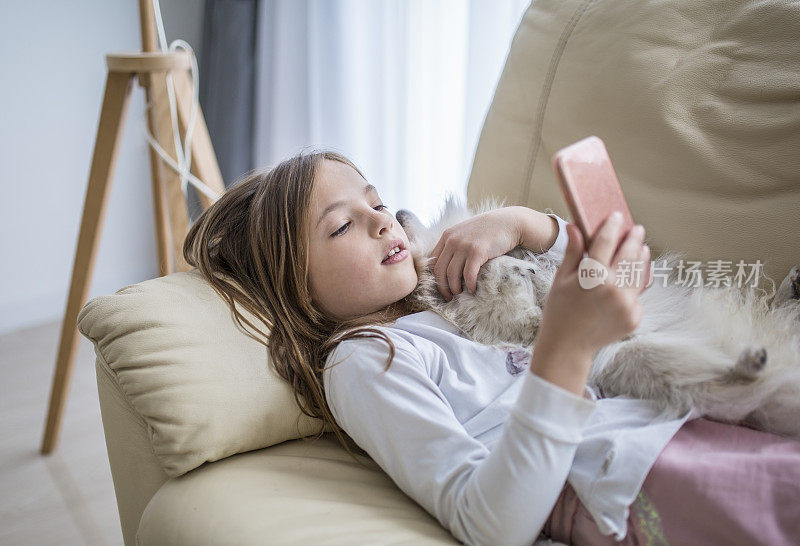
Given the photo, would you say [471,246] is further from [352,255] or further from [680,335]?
[680,335]

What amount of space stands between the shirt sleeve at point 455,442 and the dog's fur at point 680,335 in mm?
148

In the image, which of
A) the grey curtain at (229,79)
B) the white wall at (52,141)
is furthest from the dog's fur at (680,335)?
the white wall at (52,141)

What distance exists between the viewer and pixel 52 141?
2.32m

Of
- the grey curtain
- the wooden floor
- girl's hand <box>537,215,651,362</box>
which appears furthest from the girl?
the grey curtain

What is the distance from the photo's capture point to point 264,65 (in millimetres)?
2447

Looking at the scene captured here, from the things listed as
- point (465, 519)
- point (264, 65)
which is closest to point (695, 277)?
point (465, 519)

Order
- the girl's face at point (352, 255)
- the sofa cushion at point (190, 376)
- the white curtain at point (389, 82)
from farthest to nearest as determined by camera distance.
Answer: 1. the white curtain at point (389, 82)
2. the girl's face at point (352, 255)
3. the sofa cushion at point (190, 376)

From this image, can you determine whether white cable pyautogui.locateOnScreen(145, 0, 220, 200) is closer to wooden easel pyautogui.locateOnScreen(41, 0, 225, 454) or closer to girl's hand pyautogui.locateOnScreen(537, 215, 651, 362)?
wooden easel pyautogui.locateOnScreen(41, 0, 225, 454)

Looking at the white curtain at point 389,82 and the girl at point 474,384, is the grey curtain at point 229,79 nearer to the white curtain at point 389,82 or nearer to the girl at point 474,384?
the white curtain at point 389,82

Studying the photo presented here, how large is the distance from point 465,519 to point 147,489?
47 centimetres

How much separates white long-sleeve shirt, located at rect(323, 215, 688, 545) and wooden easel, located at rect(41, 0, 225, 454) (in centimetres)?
69

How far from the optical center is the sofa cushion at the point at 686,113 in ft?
3.31

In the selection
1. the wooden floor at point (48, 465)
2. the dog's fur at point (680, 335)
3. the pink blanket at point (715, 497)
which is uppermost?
the dog's fur at point (680, 335)

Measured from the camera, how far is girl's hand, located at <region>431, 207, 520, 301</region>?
1.02 meters
